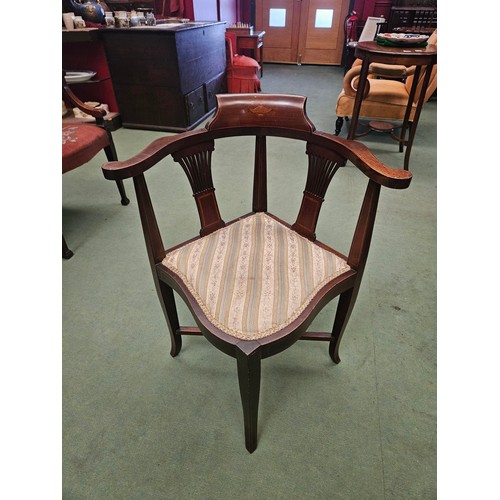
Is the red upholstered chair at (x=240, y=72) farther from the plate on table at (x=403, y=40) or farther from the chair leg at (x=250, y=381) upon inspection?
the chair leg at (x=250, y=381)

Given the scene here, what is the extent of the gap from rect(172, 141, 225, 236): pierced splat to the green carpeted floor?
1.77ft

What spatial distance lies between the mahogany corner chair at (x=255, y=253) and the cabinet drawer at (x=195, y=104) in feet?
8.15

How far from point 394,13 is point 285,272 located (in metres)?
5.76

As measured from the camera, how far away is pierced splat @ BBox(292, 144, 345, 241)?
3.31 ft

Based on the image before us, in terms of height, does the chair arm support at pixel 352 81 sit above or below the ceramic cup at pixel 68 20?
below

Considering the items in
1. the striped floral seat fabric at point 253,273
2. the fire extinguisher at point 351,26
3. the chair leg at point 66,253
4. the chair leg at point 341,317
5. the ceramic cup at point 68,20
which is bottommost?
the chair leg at point 66,253

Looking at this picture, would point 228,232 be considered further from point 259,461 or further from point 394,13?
point 394,13

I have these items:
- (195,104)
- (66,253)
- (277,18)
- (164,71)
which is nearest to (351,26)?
(277,18)

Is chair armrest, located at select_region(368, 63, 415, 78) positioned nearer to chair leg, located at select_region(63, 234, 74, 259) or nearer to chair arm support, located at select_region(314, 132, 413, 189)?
chair arm support, located at select_region(314, 132, 413, 189)

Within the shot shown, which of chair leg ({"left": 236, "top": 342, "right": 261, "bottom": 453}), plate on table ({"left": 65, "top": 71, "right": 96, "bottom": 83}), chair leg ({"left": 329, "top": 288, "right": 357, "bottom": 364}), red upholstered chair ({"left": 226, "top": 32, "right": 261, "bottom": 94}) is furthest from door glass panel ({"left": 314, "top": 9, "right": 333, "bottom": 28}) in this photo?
chair leg ({"left": 236, "top": 342, "right": 261, "bottom": 453})

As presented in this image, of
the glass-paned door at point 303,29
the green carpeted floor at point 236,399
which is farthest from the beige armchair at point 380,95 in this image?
the glass-paned door at point 303,29

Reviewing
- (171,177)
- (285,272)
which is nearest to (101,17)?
(171,177)

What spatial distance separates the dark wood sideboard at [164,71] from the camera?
290 centimetres

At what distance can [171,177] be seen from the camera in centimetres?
263
